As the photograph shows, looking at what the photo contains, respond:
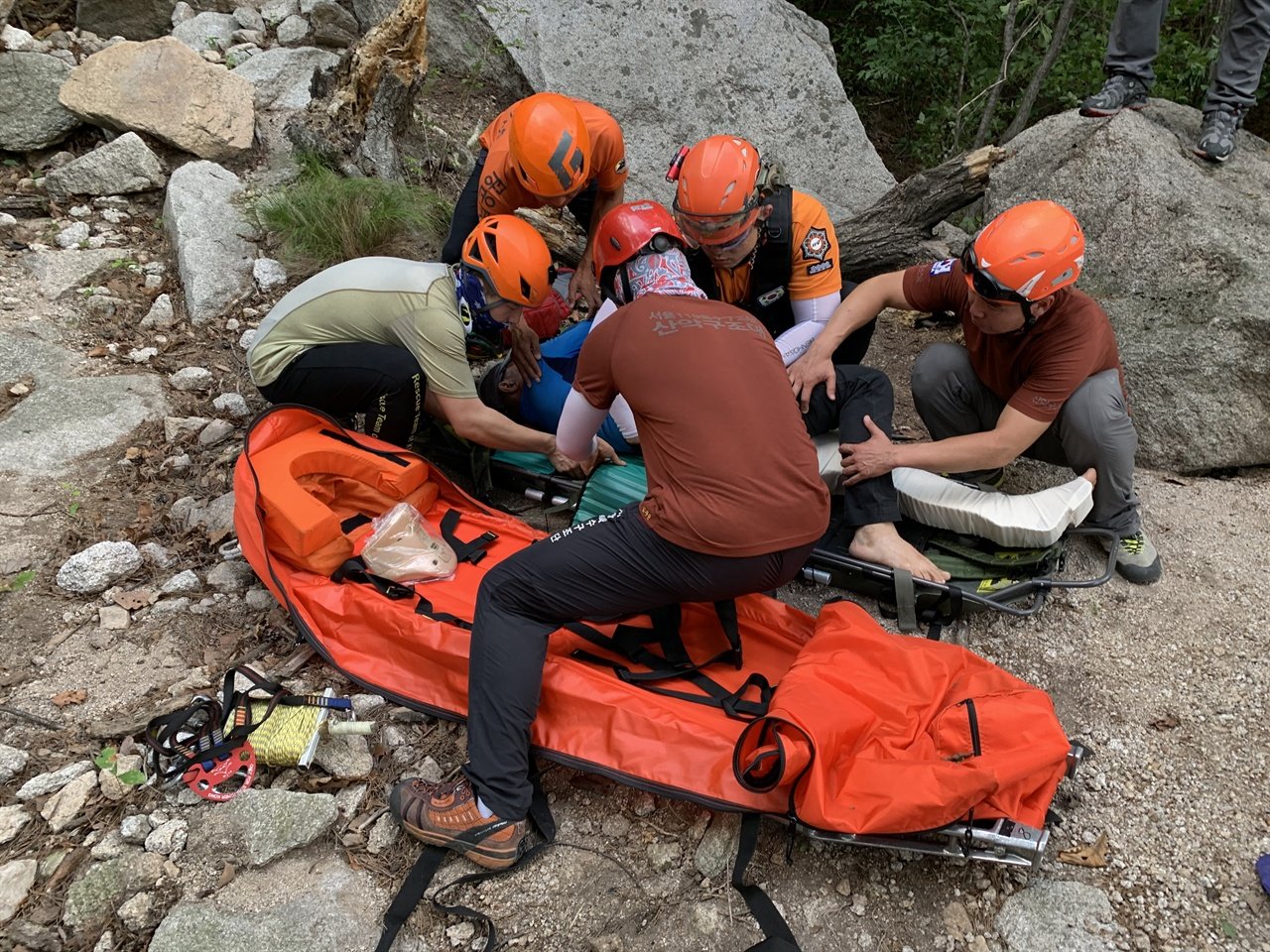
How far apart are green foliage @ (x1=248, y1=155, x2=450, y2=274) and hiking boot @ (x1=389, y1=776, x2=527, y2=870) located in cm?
356

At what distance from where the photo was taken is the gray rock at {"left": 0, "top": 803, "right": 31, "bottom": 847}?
2430 millimetres

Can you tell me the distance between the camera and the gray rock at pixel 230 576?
11.2 feet

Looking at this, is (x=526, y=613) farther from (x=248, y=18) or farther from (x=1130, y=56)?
(x=248, y=18)

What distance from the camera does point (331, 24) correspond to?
7457 millimetres

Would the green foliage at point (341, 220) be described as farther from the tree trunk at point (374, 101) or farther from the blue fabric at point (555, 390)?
the blue fabric at point (555, 390)

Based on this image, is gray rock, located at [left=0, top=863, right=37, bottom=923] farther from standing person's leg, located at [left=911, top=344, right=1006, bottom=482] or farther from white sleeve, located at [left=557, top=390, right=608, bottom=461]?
standing person's leg, located at [left=911, top=344, right=1006, bottom=482]

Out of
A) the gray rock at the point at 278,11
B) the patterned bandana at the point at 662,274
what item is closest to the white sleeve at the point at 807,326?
the patterned bandana at the point at 662,274

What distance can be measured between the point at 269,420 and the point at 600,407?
140 centimetres

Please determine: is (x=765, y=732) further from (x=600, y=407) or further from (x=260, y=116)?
(x=260, y=116)

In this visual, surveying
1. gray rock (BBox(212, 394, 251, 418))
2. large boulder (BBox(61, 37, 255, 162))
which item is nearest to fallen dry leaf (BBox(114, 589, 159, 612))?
gray rock (BBox(212, 394, 251, 418))

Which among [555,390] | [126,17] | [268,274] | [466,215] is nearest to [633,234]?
[555,390]

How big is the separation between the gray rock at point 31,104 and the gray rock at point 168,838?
536 centimetres

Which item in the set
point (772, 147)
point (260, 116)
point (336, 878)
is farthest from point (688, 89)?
point (336, 878)

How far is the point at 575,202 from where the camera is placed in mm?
4734
